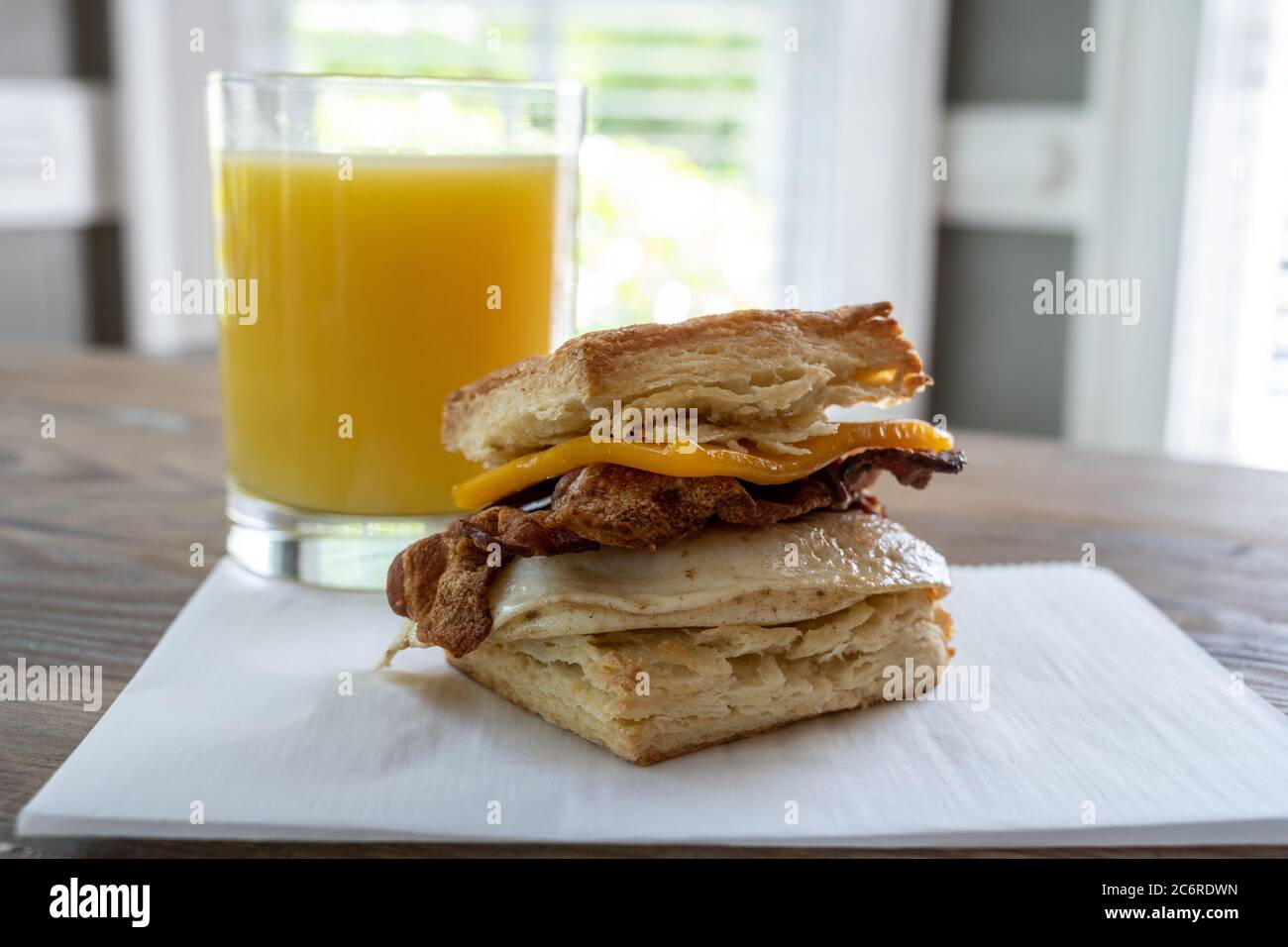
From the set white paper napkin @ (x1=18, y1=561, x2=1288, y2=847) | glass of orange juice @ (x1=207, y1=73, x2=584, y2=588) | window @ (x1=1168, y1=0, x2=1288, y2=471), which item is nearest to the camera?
white paper napkin @ (x1=18, y1=561, x2=1288, y2=847)

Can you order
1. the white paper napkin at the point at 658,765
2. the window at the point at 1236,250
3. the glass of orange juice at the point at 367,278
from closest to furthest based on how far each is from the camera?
the white paper napkin at the point at 658,765, the glass of orange juice at the point at 367,278, the window at the point at 1236,250

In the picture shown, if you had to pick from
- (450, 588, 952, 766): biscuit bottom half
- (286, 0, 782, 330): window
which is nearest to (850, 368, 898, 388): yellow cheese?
(450, 588, 952, 766): biscuit bottom half

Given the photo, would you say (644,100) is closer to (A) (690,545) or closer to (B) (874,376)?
(B) (874,376)

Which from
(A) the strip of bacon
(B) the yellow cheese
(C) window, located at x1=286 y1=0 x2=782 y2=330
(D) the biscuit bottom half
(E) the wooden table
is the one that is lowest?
(E) the wooden table

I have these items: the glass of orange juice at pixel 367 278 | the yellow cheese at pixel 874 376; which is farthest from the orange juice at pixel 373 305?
the yellow cheese at pixel 874 376

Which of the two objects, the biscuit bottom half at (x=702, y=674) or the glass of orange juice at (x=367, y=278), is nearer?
the biscuit bottom half at (x=702, y=674)

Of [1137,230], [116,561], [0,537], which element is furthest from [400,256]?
[1137,230]

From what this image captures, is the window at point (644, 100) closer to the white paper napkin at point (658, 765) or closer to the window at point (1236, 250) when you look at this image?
the window at point (1236, 250)

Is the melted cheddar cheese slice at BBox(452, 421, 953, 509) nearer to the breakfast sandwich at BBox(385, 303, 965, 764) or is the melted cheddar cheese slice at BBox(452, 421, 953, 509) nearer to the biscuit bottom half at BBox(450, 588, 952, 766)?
the breakfast sandwich at BBox(385, 303, 965, 764)
